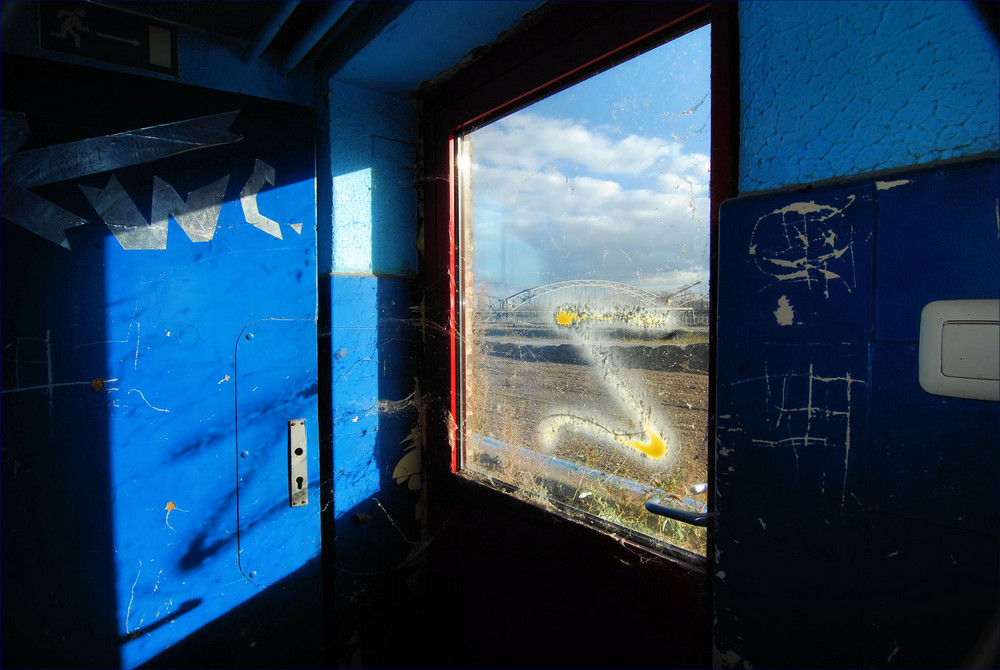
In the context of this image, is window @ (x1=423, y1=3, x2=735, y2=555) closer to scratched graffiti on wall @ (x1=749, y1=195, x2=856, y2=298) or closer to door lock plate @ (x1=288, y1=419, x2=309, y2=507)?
scratched graffiti on wall @ (x1=749, y1=195, x2=856, y2=298)

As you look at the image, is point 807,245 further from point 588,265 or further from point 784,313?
point 588,265

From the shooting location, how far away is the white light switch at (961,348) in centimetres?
67

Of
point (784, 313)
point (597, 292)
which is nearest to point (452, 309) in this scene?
point (597, 292)

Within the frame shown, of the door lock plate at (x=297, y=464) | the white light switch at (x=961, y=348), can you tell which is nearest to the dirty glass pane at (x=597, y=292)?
the white light switch at (x=961, y=348)

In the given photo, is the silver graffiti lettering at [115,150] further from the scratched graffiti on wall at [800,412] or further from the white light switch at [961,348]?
the white light switch at [961,348]

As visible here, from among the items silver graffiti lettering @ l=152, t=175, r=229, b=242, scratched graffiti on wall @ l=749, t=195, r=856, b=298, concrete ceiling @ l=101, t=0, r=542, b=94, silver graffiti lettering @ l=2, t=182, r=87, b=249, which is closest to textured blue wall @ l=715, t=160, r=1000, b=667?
scratched graffiti on wall @ l=749, t=195, r=856, b=298

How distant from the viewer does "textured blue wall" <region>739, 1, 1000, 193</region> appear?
71 centimetres

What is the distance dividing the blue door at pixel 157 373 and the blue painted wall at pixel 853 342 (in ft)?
4.40

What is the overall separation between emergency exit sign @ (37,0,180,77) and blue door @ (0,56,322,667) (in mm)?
107

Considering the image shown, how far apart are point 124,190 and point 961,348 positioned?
1910 mm

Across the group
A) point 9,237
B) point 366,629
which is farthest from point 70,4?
point 366,629

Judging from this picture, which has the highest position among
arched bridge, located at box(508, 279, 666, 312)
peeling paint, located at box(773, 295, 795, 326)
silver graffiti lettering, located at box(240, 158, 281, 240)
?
silver graffiti lettering, located at box(240, 158, 281, 240)

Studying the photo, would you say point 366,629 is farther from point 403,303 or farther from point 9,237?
point 9,237

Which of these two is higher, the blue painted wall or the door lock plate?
the blue painted wall
